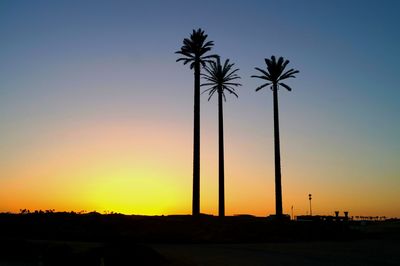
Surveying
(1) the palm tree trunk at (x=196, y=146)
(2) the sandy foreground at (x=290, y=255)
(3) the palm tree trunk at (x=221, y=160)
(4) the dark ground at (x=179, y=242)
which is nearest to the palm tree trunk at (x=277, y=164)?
(3) the palm tree trunk at (x=221, y=160)

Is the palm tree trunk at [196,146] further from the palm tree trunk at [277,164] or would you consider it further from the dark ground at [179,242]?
the palm tree trunk at [277,164]

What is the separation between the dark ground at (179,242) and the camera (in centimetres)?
2714

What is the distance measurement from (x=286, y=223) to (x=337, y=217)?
4.78 m

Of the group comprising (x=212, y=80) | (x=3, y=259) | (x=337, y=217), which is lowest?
(x=3, y=259)

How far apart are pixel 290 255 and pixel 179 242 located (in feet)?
41.6

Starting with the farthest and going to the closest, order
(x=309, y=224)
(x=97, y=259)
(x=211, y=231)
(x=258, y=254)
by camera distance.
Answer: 1. (x=309, y=224)
2. (x=211, y=231)
3. (x=258, y=254)
4. (x=97, y=259)

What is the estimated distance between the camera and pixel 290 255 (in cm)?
2991

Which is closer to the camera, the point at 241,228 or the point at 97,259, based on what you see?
the point at 97,259

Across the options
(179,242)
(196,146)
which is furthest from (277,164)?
(179,242)

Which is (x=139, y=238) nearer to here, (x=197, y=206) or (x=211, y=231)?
(x=211, y=231)

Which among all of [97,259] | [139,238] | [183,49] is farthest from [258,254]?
[183,49]

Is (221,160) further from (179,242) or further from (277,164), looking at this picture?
(179,242)

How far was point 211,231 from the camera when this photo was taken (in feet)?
144

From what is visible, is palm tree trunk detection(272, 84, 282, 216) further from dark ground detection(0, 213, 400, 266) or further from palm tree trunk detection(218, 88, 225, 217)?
dark ground detection(0, 213, 400, 266)
